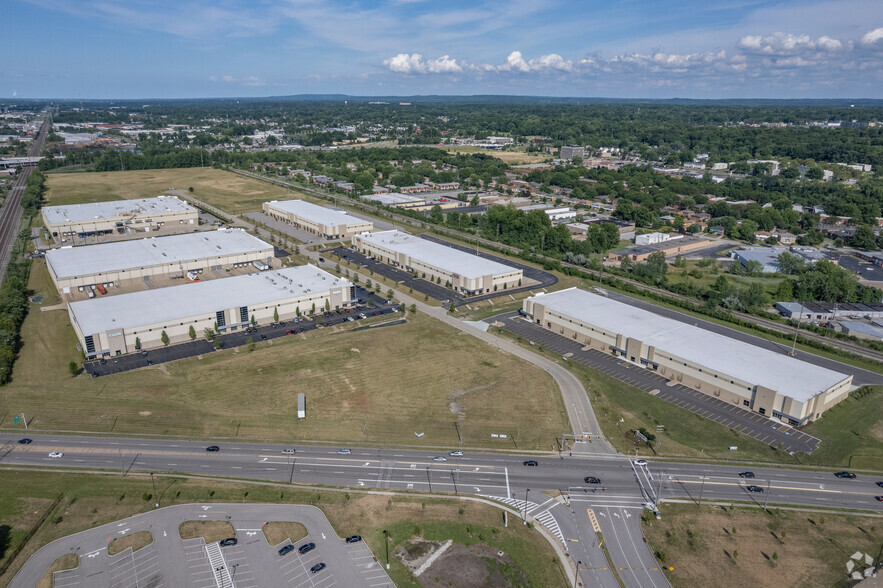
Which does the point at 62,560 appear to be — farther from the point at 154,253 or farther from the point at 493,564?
the point at 154,253

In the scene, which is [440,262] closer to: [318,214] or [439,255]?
[439,255]

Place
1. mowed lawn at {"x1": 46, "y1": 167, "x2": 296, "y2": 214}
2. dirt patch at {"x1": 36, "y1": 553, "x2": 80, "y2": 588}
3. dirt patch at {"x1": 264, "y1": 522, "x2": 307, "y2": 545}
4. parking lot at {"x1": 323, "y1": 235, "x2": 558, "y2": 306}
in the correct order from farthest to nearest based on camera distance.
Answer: mowed lawn at {"x1": 46, "y1": 167, "x2": 296, "y2": 214} → parking lot at {"x1": 323, "y1": 235, "x2": 558, "y2": 306} → dirt patch at {"x1": 264, "y1": 522, "x2": 307, "y2": 545} → dirt patch at {"x1": 36, "y1": 553, "x2": 80, "y2": 588}

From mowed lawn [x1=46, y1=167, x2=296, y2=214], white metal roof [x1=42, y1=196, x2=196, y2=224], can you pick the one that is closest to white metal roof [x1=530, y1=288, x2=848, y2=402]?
white metal roof [x1=42, y1=196, x2=196, y2=224]

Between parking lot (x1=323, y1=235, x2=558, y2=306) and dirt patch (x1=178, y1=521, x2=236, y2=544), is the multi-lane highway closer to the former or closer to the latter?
dirt patch (x1=178, y1=521, x2=236, y2=544)

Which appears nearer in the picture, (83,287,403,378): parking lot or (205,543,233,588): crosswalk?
(205,543,233,588): crosswalk

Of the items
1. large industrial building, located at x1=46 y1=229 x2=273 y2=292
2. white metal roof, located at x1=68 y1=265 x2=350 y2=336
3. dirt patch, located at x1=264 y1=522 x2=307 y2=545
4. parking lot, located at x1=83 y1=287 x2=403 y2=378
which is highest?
large industrial building, located at x1=46 y1=229 x2=273 y2=292

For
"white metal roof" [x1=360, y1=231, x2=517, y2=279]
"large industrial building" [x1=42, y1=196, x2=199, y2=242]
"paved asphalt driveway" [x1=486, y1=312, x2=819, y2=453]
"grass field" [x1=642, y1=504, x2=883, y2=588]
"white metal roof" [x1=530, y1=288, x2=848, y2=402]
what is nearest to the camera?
"grass field" [x1=642, y1=504, x2=883, y2=588]

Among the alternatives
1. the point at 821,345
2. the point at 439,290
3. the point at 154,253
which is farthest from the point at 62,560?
the point at 821,345
